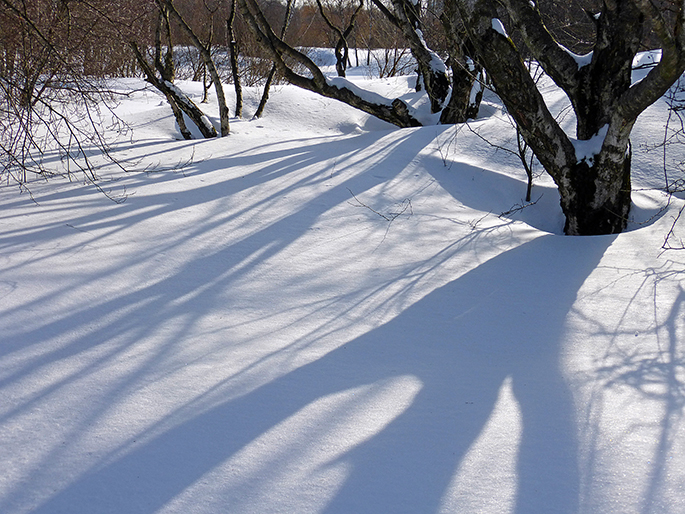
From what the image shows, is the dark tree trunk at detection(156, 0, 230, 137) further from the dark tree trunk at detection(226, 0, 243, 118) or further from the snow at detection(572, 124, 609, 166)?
the snow at detection(572, 124, 609, 166)

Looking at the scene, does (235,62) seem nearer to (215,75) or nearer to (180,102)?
(215,75)

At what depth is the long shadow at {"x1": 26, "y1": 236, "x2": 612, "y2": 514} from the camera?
1.50 meters

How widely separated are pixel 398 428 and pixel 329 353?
512 millimetres

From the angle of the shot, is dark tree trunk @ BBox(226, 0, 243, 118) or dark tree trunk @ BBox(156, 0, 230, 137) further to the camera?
dark tree trunk @ BBox(226, 0, 243, 118)

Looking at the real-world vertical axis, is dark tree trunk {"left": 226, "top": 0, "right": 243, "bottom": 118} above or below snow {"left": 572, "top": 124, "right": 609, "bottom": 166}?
above

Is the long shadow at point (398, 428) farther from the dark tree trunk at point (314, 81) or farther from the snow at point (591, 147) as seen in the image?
the dark tree trunk at point (314, 81)

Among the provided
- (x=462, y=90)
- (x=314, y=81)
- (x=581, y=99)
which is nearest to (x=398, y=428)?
(x=581, y=99)

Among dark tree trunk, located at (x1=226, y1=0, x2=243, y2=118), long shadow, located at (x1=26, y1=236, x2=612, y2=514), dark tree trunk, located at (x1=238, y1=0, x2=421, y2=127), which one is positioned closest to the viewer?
long shadow, located at (x1=26, y1=236, x2=612, y2=514)

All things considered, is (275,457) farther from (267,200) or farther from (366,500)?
(267,200)

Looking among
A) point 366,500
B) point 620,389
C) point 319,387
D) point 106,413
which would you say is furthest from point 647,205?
point 106,413

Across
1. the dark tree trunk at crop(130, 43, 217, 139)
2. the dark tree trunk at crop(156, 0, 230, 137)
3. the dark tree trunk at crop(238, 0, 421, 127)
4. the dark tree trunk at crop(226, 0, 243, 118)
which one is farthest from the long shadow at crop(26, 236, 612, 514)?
the dark tree trunk at crop(226, 0, 243, 118)

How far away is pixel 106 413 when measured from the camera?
5.73 feet

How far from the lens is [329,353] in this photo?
2.19 metres

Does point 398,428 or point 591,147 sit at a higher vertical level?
point 591,147
